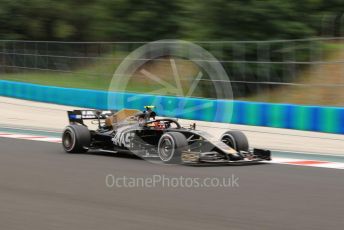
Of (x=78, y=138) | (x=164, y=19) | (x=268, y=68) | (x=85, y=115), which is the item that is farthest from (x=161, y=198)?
(x=164, y=19)

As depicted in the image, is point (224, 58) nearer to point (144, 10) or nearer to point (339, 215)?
point (144, 10)

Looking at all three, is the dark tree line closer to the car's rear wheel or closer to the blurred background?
the blurred background

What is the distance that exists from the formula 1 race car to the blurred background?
6337 millimetres

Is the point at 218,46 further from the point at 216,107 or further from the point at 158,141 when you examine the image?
the point at 158,141

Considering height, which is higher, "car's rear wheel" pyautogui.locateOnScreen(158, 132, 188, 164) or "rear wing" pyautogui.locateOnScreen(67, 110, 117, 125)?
"rear wing" pyautogui.locateOnScreen(67, 110, 117, 125)

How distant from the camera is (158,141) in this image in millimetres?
9531

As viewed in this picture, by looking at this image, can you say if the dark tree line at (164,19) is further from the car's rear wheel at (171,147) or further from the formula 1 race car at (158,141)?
the car's rear wheel at (171,147)

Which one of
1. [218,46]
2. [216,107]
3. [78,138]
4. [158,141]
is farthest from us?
[218,46]

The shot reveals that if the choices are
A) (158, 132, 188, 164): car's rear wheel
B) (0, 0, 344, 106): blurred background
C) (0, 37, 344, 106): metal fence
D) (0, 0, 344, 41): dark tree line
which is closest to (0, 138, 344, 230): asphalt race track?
(158, 132, 188, 164): car's rear wheel

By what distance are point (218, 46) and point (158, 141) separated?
32.0 ft

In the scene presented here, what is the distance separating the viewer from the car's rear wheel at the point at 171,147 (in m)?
9.04

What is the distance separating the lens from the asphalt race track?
5.71 metres

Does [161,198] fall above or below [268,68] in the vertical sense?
below

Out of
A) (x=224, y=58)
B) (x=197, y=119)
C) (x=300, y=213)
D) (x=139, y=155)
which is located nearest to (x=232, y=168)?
(x=139, y=155)
